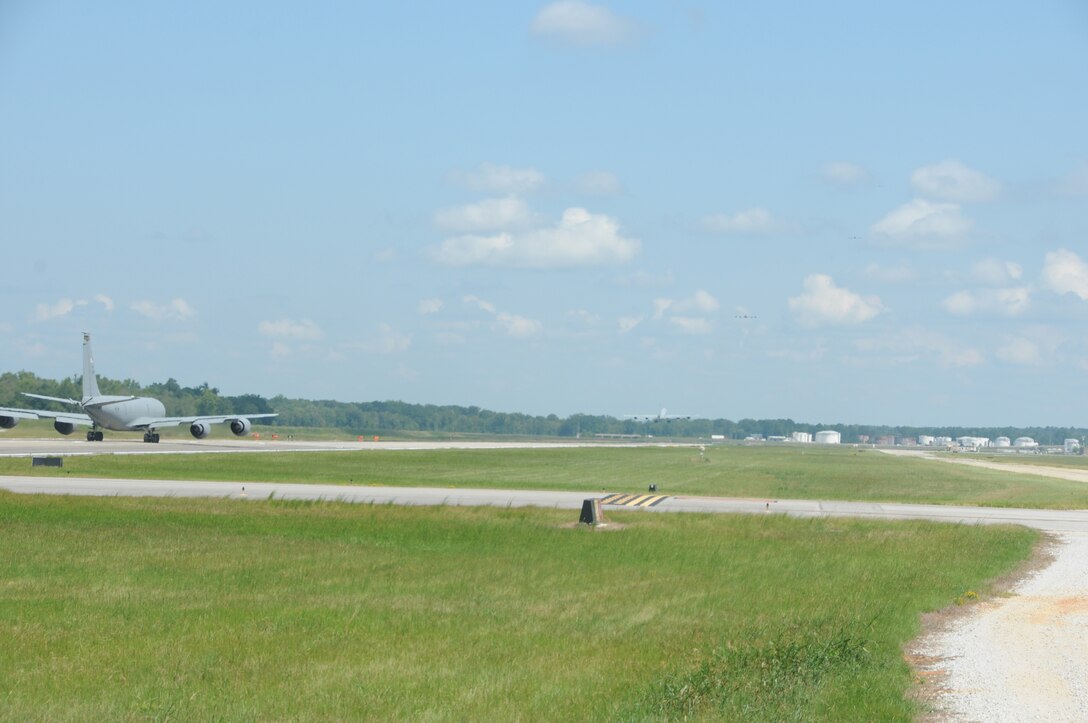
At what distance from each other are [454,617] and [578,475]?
55.6m

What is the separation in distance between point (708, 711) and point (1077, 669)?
6.40 m

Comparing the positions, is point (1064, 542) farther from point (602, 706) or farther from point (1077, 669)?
point (602, 706)

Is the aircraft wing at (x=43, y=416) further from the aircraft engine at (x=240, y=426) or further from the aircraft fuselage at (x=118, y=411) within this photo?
the aircraft engine at (x=240, y=426)

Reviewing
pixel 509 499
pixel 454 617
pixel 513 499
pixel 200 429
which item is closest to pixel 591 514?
pixel 509 499

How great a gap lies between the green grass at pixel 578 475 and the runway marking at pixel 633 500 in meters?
6.65

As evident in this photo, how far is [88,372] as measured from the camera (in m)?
89.8

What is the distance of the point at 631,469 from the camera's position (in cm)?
8575

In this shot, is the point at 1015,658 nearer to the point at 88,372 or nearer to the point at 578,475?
the point at 578,475

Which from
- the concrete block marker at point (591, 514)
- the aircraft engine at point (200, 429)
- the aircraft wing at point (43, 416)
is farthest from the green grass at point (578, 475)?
the concrete block marker at point (591, 514)

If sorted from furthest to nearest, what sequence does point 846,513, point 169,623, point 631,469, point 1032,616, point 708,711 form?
point 631,469, point 846,513, point 1032,616, point 169,623, point 708,711

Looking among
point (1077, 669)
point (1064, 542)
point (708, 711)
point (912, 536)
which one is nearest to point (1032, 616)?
point (1077, 669)

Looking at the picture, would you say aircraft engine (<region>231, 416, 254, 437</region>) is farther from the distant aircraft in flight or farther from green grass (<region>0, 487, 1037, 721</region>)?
green grass (<region>0, 487, 1037, 721</region>)

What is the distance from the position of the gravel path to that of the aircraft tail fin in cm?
7740

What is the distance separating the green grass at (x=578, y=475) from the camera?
59.2 meters
